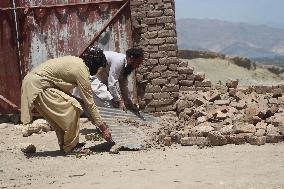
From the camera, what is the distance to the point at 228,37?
422 feet

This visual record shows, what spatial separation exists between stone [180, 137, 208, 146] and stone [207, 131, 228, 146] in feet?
0.24

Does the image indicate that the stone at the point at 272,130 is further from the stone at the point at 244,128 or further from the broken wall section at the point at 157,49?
the broken wall section at the point at 157,49

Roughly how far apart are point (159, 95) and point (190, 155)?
2.69 m

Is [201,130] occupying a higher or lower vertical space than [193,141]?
higher

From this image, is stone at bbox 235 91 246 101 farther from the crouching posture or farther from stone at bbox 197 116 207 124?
the crouching posture

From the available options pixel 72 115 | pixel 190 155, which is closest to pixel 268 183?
pixel 190 155

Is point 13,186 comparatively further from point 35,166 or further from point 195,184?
point 195,184

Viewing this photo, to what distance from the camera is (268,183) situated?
3920 mm

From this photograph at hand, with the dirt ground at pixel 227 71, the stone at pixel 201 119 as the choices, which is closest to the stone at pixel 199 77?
the stone at pixel 201 119

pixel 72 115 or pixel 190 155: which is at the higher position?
pixel 72 115

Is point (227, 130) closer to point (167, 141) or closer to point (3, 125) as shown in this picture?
point (167, 141)

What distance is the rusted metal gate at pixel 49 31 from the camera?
8039 millimetres

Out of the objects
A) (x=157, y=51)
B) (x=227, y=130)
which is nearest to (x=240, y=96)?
(x=157, y=51)

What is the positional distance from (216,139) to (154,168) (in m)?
1.34
